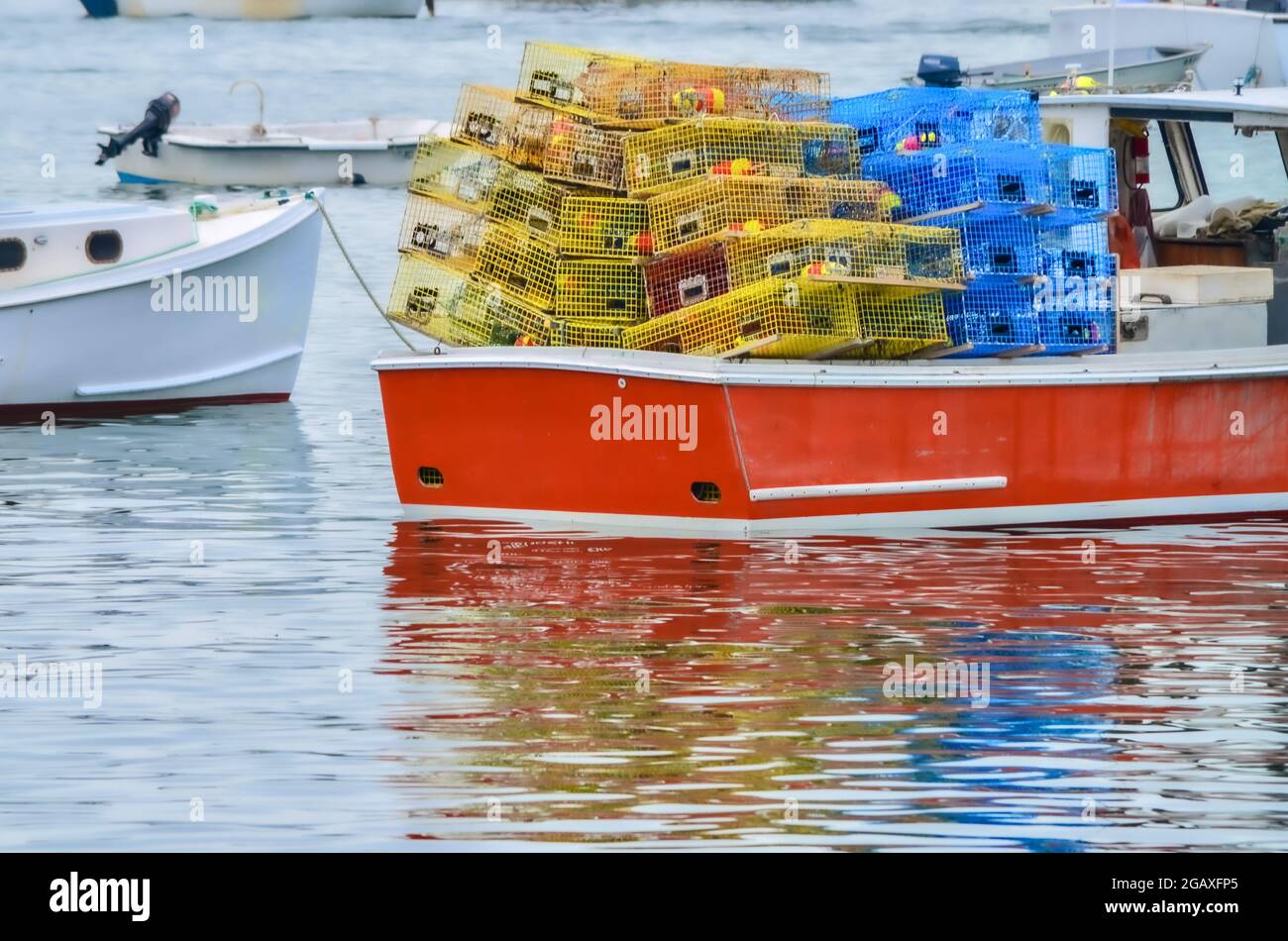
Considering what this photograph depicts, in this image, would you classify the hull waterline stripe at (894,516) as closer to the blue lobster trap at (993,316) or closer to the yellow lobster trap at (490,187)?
the blue lobster trap at (993,316)

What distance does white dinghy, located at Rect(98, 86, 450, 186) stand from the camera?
47688 mm

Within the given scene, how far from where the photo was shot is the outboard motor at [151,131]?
47688mm

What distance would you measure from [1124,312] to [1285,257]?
172 centimetres

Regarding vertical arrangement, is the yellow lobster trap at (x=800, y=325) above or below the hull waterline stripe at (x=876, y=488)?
above

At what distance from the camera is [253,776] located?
10094mm

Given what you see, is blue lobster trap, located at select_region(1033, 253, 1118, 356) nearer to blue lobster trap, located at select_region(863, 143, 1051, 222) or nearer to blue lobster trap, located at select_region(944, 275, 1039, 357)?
blue lobster trap, located at select_region(944, 275, 1039, 357)

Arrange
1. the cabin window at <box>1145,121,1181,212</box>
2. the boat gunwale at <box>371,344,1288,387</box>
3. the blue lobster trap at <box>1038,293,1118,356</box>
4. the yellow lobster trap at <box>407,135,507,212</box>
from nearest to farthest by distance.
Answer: the boat gunwale at <box>371,344,1288,387</box>, the blue lobster trap at <box>1038,293,1118,356</box>, the yellow lobster trap at <box>407,135,507,212</box>, the cabin window at <box>1145,121,1181,212</box>

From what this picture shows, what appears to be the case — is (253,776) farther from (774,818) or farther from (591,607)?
(591,607)

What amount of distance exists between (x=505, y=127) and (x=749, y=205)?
6.20ft

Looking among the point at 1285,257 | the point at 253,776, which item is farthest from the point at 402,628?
the point at 1285,257

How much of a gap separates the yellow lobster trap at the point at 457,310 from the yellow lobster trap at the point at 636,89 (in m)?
1.34


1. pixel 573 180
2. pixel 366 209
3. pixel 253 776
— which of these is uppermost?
pixel 573 180


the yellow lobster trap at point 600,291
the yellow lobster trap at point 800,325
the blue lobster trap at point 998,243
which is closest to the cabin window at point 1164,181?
the blue lobster trap at point 998,243

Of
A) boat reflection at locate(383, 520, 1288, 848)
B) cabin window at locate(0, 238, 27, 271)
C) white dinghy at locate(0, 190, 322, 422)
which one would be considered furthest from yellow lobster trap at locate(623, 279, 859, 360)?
cabin window at locate(0, 238, 27, 271)
